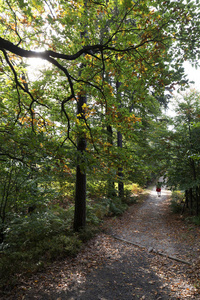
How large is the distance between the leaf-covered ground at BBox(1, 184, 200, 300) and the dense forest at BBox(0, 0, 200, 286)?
719 millimetres

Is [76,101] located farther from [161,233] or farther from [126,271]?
[161,233]

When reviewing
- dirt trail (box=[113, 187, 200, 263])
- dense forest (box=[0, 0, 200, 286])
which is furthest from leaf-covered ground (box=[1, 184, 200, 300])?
dense forest (box=[0, 0, 200, 286])

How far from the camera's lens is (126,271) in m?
5.41

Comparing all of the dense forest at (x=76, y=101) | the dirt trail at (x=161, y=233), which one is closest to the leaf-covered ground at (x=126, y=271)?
the dirt trail at (x=161, y=233)

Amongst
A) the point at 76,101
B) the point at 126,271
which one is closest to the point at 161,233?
the point at 126,271

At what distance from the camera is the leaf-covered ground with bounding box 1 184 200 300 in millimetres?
4328

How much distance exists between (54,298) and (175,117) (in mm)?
10003

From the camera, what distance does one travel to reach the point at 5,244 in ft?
19.1

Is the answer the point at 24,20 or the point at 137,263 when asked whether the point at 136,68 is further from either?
the point at 137,263

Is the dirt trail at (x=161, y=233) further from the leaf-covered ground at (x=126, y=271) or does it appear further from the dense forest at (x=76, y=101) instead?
the dense forest at (x=76, y=101)

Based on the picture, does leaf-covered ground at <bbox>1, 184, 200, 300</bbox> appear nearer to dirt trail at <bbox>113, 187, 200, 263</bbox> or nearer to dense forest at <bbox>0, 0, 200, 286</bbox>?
dirt trail at <bbox>113, 187, 200, 263</bbox>

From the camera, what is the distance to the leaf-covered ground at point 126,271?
433 centimetres

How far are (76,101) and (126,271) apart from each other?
5.36m

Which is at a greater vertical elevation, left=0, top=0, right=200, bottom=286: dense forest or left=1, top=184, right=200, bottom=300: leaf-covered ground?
left=0, top=0, right=200, bottom=286: dense forest
